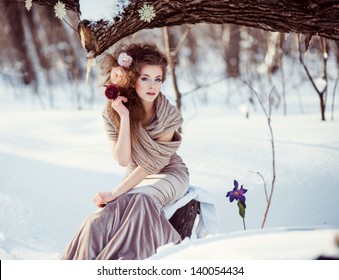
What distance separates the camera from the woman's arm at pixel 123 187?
7.83ft

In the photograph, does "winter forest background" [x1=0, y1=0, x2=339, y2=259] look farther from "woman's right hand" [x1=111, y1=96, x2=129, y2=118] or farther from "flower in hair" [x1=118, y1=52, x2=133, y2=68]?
"woman's right hand" [x1=111, y1=96, x2=129, y2=118]

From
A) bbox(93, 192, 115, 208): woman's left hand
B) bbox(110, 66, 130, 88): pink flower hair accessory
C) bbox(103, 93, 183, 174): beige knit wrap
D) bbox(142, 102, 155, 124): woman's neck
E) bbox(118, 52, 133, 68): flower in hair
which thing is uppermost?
bbox(118, 52, 133, 68): flower in hair

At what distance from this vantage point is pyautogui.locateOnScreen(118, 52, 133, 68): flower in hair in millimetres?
2445

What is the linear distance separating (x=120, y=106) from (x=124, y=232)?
0.55 m

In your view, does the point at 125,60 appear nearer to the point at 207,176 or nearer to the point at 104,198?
the point at 104,198

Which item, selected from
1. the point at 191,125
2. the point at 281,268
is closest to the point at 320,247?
the point at 281,268

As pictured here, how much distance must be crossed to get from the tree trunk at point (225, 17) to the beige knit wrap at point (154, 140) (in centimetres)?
37

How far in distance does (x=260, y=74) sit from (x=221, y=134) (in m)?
2.70

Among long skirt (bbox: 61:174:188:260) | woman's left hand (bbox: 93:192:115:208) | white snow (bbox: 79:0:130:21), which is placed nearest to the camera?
long skirt (bbox: 61:174:188:260)

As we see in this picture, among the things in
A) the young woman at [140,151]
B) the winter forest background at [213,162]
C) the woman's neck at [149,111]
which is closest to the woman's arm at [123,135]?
the young woman at [140,151]

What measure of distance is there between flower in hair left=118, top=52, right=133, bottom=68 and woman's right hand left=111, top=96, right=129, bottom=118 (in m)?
0.14

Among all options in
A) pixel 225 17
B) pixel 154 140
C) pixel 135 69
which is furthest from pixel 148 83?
pixel 225 17

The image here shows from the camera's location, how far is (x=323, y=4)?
8.12 ft

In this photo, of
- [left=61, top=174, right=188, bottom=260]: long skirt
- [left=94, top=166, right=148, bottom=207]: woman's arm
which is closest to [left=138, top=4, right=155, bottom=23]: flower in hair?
[left=94, top=166, right=148, bottom=207]: woman's arm
